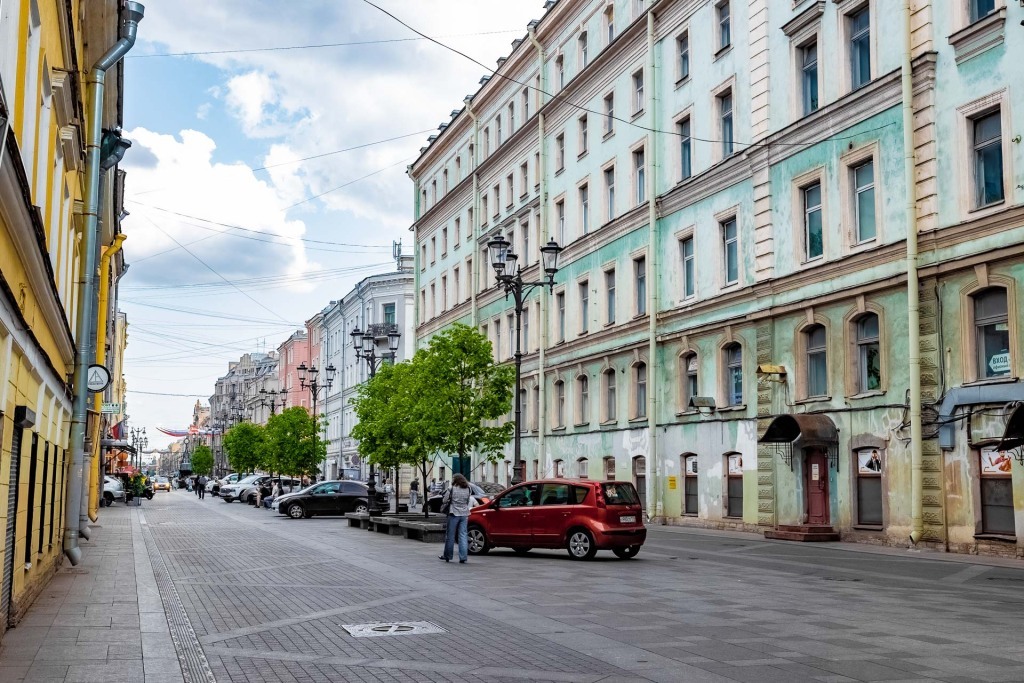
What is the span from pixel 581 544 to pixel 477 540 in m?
2.63

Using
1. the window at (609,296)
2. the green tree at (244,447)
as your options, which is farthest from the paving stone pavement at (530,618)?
the green tree at (244,447)

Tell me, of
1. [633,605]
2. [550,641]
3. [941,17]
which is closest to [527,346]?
[941,17]

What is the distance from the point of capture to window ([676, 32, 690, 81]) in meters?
35.7

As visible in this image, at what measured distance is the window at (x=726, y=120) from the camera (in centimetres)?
A: 3294

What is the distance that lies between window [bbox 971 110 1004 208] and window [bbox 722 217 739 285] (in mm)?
9618

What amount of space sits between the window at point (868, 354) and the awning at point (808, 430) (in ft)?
4.03


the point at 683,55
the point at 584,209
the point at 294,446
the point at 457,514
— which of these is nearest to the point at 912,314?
the point at 457,514

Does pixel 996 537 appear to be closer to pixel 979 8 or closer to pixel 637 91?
pixel 979 8

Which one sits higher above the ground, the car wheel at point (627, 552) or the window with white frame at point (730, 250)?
the window with white frame at point (730, 250)

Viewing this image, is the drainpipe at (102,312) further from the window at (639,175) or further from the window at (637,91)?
the window at (637,91)

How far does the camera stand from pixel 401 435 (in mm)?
38406

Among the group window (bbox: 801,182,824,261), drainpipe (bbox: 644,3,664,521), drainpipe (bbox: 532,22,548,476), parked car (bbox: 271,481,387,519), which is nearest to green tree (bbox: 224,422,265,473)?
parked car (bbox: 271,481,387,519)

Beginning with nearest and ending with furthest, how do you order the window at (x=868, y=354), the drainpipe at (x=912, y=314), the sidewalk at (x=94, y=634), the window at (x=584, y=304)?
the sidewalk at (x=94, y=634), the drainpipe at (x=912, y=314), the window at (x=868, y=354), the window at (x=584, y=304)

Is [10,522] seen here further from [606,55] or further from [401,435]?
[606,55]
